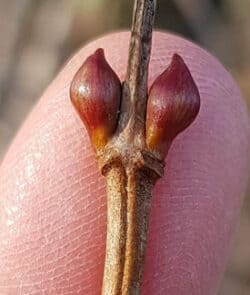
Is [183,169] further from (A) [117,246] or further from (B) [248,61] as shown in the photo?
(B) [248,61]

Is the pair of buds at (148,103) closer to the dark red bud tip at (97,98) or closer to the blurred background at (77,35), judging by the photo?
the dark red bud tip at (97,98)

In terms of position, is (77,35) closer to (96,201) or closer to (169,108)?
(96,201)

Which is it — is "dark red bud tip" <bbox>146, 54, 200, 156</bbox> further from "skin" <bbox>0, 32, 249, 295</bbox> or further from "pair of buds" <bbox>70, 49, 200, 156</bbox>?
"skin" <bbox>0, 32, 249, 295</bbox>

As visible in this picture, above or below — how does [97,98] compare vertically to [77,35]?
below

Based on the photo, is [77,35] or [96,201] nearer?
[96,201]

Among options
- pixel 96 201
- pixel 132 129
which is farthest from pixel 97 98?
pixel 96 201

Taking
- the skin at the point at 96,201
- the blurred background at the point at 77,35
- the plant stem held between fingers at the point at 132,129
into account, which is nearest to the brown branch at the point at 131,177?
the plant stem held between fingers at the point at 132,129

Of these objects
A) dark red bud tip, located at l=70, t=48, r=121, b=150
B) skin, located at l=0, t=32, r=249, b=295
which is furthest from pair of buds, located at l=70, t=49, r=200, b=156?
skin, located at l=0, t=32, r=249, b=295

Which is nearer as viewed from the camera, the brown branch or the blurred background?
the brown branch
